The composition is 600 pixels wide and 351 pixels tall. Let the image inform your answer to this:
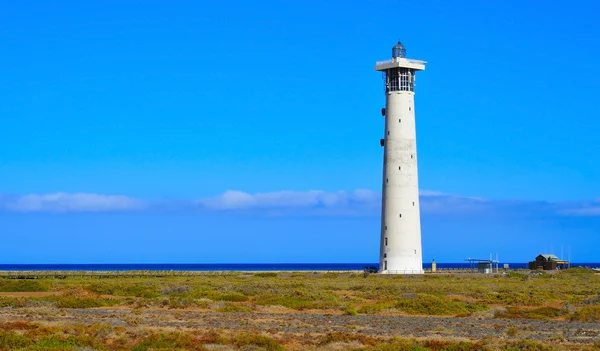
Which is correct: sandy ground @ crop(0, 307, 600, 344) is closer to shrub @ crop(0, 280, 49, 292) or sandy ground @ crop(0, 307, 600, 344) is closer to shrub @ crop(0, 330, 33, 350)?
shrub @ crop(0, 330, 33, 350)

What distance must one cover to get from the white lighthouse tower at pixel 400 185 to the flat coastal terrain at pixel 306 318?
11.8 metres

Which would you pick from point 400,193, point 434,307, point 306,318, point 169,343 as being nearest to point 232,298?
point 306,318

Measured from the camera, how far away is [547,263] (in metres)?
96.4

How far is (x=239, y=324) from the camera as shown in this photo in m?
34.2

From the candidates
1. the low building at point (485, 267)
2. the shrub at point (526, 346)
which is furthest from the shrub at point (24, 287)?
the low building at point (485, 267)

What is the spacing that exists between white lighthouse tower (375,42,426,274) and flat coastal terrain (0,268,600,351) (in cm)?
1181

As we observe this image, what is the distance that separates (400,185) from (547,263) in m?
33.3

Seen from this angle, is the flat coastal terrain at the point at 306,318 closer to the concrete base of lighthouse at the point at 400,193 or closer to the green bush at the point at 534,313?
the green bush at the point at 534,313

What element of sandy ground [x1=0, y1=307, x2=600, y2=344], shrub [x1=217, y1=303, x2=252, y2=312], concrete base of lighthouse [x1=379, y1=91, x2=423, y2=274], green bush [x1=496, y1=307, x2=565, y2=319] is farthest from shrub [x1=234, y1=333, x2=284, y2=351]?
concrete base of lighthouse [x1=379, y1=91, x2=423, y2=274]

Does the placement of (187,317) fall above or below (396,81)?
below

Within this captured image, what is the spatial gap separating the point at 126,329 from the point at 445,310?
16989 millimetres

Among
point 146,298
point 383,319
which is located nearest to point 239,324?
point 383,319

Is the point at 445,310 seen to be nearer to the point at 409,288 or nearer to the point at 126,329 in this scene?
the point at 409,288

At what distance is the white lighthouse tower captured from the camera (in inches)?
2783
